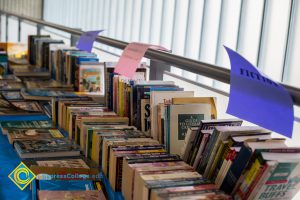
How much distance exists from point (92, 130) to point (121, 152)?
26 cm

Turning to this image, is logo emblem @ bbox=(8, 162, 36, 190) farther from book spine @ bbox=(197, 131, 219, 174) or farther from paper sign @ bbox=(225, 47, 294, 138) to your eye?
paper sign @ bbox=(225, 47, 294, 138)

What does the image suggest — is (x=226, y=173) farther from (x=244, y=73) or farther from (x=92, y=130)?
(x=92, y=130)

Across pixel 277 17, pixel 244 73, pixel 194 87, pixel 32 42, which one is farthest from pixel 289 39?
pixel 32 42

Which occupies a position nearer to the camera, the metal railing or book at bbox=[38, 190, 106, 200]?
the metal railing

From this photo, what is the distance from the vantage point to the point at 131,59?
1.72m

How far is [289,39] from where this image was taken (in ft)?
7.66

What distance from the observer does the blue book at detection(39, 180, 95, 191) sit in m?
1.23

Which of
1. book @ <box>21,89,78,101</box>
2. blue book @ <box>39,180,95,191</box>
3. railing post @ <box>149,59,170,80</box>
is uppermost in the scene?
railing post @ <box>149,59,170,80</box>

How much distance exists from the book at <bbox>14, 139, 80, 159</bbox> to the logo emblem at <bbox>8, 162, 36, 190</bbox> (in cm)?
9

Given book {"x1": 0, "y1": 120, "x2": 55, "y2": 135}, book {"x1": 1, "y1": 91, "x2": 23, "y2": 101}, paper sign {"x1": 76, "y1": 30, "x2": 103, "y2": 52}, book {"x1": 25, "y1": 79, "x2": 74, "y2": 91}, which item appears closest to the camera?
book {"x1": 0, "y1": 120, "x2": 55, "y2": 135}

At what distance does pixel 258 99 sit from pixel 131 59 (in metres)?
0.77

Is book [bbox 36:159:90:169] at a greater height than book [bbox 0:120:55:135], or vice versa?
book [bbox 0:120:55:135]

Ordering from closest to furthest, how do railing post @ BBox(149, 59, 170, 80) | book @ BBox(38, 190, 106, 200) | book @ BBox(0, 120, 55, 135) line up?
1. book @ BBox(38, 190, 106, 200)
2. book @ BBox(0, 120, 55, 135)
3. railing post @ BBox(149, 59, 170, 80)

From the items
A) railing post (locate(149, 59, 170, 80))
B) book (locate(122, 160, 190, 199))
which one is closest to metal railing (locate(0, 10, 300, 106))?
railing post (locate(149, 59, 170, 80))
